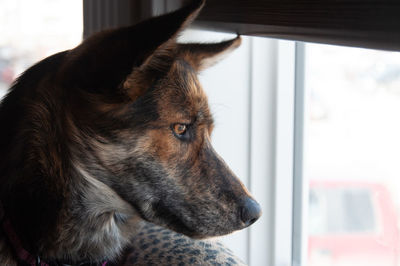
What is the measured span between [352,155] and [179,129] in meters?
0.85

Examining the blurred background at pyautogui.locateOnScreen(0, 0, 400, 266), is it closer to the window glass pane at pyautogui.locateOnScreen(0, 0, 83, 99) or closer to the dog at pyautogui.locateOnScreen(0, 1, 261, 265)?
the dog at pyautogui.locateOnScreen(0, 1, 261, 265)

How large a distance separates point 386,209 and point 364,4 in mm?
1080

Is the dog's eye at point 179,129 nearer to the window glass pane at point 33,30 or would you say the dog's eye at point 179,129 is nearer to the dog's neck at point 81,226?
the dog's neck at point 81,226

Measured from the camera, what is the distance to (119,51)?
3.50ft

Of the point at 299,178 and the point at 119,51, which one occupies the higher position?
the point at 119,51

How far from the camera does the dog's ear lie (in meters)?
1.43

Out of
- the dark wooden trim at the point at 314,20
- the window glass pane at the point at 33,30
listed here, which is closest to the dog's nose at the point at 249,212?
the dark wooden trim at the point at 314,20

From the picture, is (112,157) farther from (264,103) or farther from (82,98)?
(264,103)

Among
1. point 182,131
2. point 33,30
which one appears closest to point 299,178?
point 182,131

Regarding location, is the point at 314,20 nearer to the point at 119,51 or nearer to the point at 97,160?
the point at 119,51

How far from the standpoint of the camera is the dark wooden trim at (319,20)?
0.82 m

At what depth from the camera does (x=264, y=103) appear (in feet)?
6.48

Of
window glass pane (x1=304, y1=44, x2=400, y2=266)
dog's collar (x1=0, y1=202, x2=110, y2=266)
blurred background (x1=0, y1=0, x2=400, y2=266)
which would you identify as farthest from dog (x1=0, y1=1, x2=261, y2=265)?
window glass pane (x1=304, y1=44, x2=400, y2=266)

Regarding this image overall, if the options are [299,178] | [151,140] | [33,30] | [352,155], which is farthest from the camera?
[33,30]
